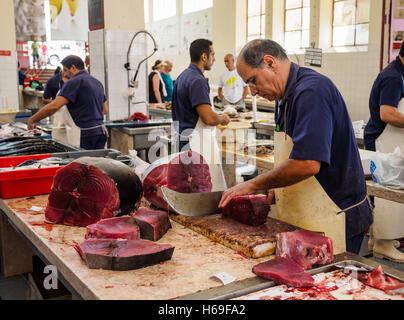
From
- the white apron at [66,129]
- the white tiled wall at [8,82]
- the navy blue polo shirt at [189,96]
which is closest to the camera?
the navy blue polo shirt at [189,96]

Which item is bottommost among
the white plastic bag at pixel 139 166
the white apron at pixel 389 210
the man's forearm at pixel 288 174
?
the white apron at pixel 389 210

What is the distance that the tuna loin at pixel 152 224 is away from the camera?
7.22ft

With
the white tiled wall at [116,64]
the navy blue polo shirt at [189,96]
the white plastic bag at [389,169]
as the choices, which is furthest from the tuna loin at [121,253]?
the white tiled wall at [116,64]

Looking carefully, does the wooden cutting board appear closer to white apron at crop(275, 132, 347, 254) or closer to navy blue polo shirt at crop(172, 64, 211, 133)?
white apron at crop(275, 132, 347, 254)

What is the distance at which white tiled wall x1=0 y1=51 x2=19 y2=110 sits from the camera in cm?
909

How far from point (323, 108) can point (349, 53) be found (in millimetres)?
8648

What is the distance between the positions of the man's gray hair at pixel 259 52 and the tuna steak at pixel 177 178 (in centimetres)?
72

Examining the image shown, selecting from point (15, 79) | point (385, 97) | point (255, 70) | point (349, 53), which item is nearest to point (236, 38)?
point (349, 53)

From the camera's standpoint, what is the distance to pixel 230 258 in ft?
6.54

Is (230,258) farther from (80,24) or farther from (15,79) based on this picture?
(80,24)

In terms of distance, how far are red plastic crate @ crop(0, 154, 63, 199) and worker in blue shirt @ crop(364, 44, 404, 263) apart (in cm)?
302

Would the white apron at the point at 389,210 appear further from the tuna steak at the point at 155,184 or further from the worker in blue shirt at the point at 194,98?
the tuna steak at the point at 155,184

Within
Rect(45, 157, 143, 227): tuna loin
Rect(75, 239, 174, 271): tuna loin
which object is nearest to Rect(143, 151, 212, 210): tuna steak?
Rect(45, 157, 143, 227): tuna loin

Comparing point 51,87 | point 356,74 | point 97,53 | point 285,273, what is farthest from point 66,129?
point 356,74
